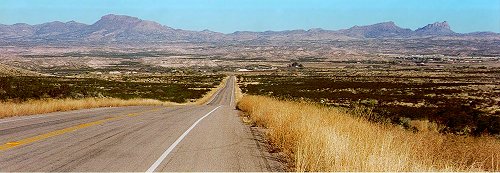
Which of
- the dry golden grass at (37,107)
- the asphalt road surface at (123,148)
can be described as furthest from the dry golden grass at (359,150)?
the dry golden grass at (37,107)

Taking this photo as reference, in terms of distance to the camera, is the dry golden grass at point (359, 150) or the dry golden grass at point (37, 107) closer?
the dry golden grass at point (359, 150)

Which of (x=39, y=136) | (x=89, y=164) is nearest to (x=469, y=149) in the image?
(x=89, y=164)

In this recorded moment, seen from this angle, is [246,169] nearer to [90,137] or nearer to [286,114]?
[90,137]

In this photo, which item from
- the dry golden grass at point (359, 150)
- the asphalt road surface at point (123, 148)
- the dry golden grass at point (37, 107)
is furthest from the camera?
the dry golden grass at point (37, 107)

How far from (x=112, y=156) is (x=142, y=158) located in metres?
0.62

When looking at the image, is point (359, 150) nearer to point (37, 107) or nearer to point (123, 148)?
point (123, 148)

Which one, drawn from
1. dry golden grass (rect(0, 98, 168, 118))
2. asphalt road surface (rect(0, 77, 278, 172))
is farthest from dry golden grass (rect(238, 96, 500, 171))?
dry golden grass (rect(0, 98, 168, 118))

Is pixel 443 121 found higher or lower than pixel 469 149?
lower

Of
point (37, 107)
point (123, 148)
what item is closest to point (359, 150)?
point (123, 148)

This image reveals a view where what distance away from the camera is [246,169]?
28.6 feet

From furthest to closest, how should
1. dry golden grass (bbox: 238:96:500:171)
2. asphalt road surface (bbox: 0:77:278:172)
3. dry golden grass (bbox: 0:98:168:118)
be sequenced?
dry golden grass (bbox: 0:98:168:118)
asphalt road surface (bbox: 0:77:278:172)
dry golden grass (bbox: 238:96:500:171)

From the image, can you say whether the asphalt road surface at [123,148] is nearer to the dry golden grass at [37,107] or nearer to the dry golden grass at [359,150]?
the dry golden grass at [359,150]

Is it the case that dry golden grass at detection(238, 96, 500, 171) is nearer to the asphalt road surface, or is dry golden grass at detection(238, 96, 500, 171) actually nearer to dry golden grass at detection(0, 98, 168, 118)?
the asphalt road surface

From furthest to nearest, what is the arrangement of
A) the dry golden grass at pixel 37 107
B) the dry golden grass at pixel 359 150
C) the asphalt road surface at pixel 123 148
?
the dry golden grass at pixel 37 107, the asphalt road surface at pixel 123 148, the dry golden grass at pixel 359 150
